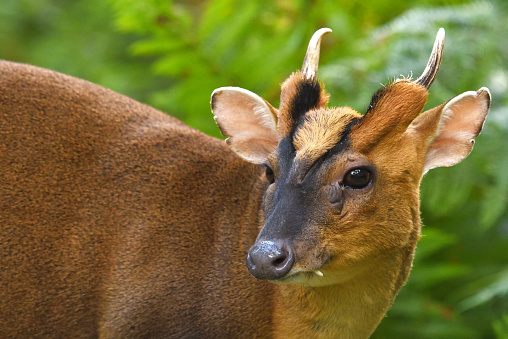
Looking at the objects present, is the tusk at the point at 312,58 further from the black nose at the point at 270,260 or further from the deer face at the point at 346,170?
the black nose at the point at 270,260

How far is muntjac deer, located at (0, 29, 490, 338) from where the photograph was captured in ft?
10.3

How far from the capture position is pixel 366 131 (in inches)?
124

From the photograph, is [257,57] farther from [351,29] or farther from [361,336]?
[361,336]

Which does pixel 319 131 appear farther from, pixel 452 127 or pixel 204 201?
pixel 204 201

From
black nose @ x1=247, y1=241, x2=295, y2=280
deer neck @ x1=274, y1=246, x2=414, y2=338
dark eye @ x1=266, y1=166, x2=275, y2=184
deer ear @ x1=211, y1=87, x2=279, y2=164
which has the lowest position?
deer neck @ x1=274, y1=246, x2=414, y2=338

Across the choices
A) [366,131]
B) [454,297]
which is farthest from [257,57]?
[366,131]

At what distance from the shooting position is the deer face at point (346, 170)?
2955 millimetres

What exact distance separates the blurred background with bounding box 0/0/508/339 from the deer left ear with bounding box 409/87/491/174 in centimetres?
179

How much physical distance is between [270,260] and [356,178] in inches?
21.7

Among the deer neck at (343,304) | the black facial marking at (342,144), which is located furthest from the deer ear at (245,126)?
the deer neck at (343,304)

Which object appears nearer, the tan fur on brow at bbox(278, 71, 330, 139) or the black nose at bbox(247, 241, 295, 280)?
the black nose at bbox(247, 241, 295, 280)

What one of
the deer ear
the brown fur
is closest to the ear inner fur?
the deer ear

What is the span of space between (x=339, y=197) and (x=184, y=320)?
947 millimetres

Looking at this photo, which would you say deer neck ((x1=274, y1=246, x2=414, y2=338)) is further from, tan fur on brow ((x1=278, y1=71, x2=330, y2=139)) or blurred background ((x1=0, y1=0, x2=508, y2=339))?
blurred background ((x1=0, y1=0, x2=508, y2=339))
